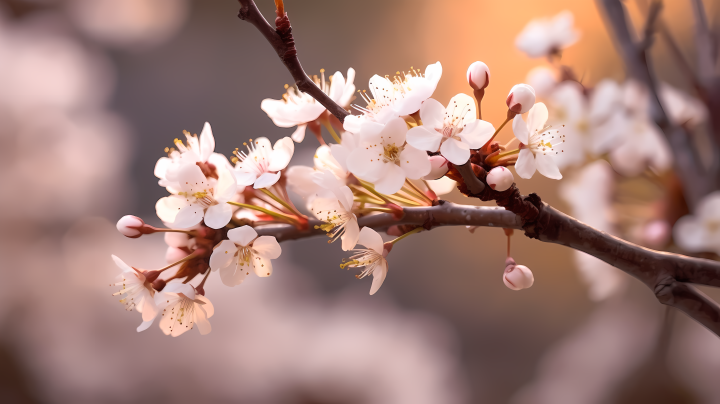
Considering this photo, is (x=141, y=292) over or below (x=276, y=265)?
over

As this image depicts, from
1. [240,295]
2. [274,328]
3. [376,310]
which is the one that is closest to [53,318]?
[240,295]

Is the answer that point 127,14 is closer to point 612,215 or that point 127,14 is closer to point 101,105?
point 101,105

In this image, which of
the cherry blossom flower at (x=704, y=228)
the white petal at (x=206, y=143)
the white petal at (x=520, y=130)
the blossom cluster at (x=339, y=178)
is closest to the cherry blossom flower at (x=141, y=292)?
the blossom cluster at (x=339, y=178)

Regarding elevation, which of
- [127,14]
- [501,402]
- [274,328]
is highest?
[127,14]

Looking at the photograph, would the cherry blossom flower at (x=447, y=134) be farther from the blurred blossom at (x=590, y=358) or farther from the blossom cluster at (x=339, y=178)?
the blurred blossom at (x=590, y=358)

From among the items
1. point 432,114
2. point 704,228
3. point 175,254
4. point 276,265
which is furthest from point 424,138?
point 276,265

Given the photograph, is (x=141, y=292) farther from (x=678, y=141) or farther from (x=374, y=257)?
(x=678, y=141)
